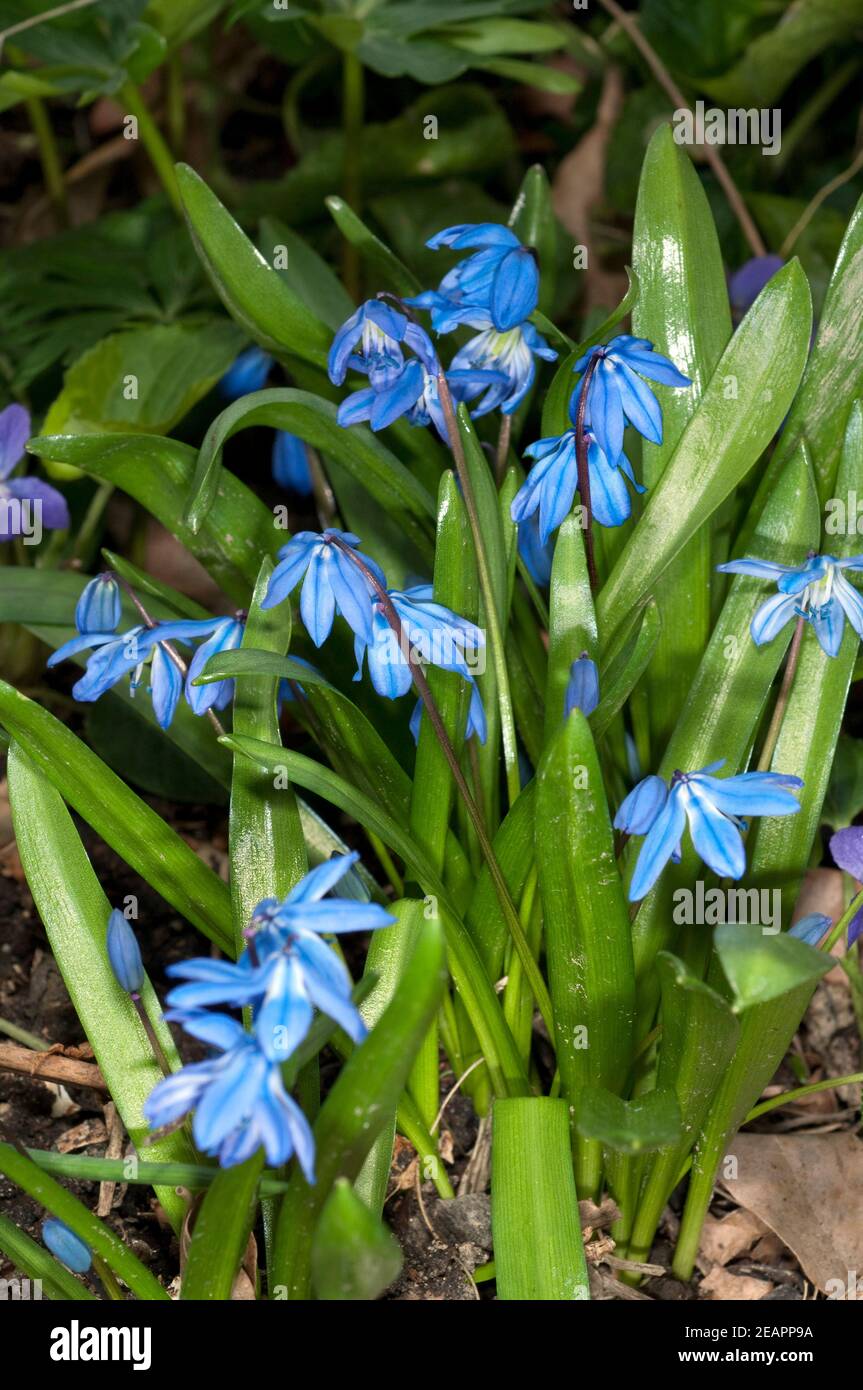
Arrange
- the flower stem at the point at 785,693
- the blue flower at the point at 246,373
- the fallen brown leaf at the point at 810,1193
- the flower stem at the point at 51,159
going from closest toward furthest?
1. the flower stem at the point at 785,693
2. the fallen brown leaf at the point at 810,1193
3. the blue flower at the point at 246,373
4. the flower stem at the point at 51,159

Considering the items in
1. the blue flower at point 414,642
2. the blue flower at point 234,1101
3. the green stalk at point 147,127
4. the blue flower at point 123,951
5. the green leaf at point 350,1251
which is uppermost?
the green stalk at point 147,127

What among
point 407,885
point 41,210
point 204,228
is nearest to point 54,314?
point 41,210

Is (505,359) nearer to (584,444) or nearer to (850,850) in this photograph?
(584,444)

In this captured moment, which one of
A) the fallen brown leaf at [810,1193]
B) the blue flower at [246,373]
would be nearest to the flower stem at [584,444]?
the fallen brown leaf at [810,1193]

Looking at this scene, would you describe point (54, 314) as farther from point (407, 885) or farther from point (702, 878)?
point (702, 878)

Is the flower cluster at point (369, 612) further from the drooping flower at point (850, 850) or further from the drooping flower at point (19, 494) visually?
the drooping flower at point (19, 494)

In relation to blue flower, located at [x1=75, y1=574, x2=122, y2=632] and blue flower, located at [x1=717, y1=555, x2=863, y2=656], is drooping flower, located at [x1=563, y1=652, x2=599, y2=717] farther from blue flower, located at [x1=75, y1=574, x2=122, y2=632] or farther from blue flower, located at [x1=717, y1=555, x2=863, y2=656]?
blue flower, located at [x1=75, y1=574, x2=122, y2=632]

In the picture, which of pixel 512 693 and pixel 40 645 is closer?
pixel 512 693
